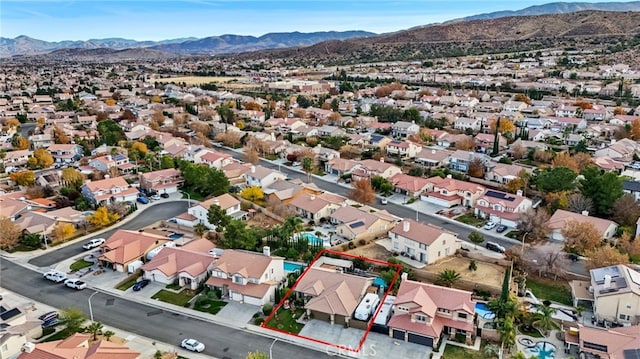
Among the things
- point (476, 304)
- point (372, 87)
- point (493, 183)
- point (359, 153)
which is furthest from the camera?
point (372, 87)

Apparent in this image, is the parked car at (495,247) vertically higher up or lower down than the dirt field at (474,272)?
higher up

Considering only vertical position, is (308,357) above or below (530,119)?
below

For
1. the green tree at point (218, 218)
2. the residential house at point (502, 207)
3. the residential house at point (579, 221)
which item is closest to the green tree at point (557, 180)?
the residential house at point (502, 207)

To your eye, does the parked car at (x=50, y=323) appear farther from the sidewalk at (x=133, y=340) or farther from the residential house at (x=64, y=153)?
the residential house at (x=64, y=153)

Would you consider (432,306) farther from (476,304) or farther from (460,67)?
(460,67)

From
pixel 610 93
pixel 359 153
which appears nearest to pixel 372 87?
pixel 610 93

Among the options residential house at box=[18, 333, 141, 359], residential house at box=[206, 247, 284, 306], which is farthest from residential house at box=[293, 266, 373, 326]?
residential house at box=[18, 333, 141, 359]

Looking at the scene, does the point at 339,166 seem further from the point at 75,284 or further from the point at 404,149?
the point at 75,284
